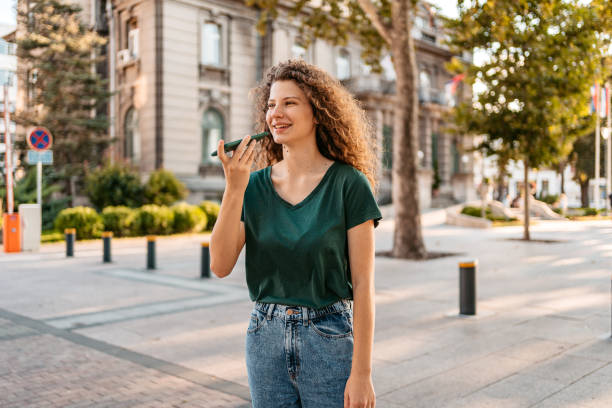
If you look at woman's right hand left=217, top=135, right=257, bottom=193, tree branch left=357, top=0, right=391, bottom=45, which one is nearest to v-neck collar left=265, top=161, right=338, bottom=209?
woman's right hand left=217, top=135, right=257, bottom=193

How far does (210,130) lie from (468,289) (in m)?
21.4

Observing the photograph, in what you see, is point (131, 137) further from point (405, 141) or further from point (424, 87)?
point (424, 87)

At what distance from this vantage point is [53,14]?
963 inches

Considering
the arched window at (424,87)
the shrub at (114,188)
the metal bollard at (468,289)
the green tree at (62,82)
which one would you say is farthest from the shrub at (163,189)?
the arched window at (424,87)

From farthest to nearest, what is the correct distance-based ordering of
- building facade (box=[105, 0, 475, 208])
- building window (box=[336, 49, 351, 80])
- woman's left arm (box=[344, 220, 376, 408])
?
1. building window (box=[336, 49, 351, 80])
2. building facade (box=[105, 0, 475, 208])
3. woman's left arm (box=[344, 220, 376, 408])

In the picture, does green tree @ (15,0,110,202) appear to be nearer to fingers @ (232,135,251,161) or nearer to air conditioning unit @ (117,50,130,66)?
air conditioning unit @ (117,50,130,66)

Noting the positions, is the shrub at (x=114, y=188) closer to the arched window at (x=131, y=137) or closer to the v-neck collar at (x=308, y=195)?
the arched window at (x=131, y=137)

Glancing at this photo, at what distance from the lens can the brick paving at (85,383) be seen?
4.53 meters

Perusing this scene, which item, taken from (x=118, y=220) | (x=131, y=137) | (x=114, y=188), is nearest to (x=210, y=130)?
(x=131, y=137)

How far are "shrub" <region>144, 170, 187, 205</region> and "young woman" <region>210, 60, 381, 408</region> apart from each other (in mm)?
20651

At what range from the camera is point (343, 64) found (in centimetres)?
3406

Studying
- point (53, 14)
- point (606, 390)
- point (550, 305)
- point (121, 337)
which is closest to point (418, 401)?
point (606, 390)

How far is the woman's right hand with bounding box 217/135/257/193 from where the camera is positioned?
2.04m

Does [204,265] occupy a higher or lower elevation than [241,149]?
lower
